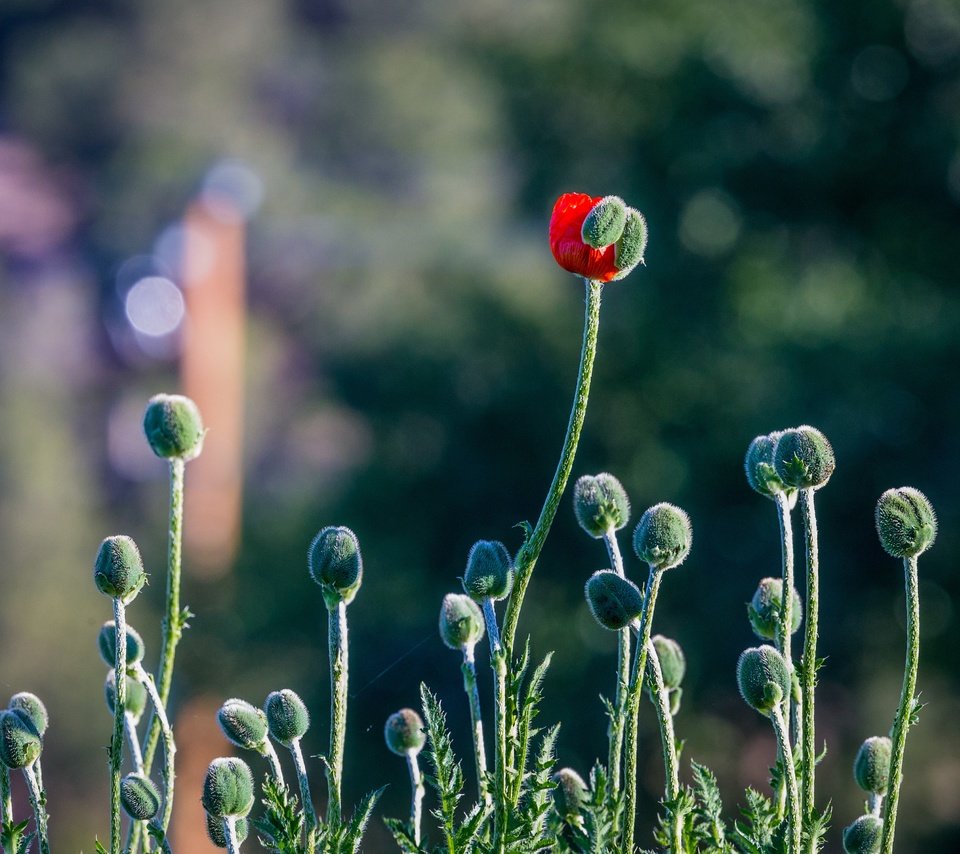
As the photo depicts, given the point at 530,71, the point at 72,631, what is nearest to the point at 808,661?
the point at 530,71

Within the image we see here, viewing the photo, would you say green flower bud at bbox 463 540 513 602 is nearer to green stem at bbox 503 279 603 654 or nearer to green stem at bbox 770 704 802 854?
green stem at bbox 503 279 603 654

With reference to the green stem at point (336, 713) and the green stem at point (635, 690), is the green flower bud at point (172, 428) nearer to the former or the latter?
the green stem at point (336, 713)

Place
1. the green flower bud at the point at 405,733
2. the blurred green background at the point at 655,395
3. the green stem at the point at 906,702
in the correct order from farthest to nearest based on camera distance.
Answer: the blurred green background at the point at 655,395 → the green flower bud at the point at 405,733 → the green stem at the point at 906,702

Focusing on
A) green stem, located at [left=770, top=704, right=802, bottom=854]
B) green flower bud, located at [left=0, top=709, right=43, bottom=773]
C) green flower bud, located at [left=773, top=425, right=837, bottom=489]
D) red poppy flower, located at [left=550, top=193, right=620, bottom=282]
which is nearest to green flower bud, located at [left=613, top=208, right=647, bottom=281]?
red poppy flower, located at [left=550, top=193, right=620, bottom=282]

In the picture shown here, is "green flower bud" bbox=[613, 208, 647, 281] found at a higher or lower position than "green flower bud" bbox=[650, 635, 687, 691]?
higher

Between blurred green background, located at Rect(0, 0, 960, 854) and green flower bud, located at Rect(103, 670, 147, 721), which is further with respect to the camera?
blurred green background, located at Rect(0, 0, 960, 854)

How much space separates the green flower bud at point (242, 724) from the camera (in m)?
A: 0.58

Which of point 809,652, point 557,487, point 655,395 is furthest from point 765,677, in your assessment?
point 655,395

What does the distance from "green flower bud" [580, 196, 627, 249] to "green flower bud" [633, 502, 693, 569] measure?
0.40 feet

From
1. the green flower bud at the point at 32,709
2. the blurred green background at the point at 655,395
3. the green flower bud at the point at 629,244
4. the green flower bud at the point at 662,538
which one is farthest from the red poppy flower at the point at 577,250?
the blurred green background at the point at 655,395

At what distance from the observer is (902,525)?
573 mm

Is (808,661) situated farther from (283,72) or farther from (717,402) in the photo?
(283,72)

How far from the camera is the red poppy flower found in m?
0.62

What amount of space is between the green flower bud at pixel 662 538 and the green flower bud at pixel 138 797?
0.23m
